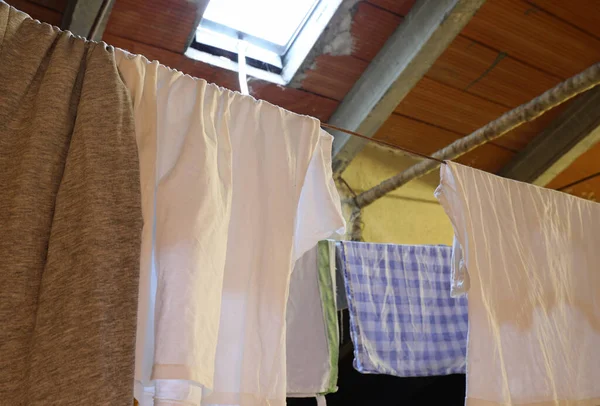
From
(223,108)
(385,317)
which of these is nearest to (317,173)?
(223,108)

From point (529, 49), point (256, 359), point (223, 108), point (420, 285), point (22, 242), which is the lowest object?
point (256, 359)

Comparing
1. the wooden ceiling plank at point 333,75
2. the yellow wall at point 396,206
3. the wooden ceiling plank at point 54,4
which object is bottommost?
the yellow wall at point 396,206

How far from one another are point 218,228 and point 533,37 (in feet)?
5.07

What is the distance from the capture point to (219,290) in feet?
2.66

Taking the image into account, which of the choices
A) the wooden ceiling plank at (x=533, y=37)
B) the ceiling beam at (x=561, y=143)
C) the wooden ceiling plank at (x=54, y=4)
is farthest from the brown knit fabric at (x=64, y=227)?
the ceiling beam at (x=561, y=143)

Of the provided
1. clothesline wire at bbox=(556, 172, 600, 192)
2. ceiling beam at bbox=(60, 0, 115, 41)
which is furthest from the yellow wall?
ceiling beam at bbox=(60, 0, 115, 41)

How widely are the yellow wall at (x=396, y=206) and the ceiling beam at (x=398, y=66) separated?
0.28 m

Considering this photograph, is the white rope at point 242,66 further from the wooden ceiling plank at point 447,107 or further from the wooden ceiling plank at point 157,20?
the wooden ceiling plank at point 447,107

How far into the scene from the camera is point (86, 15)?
138 cm

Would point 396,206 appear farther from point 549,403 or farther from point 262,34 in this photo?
point 549,403

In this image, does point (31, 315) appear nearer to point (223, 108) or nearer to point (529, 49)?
point (223, 108)

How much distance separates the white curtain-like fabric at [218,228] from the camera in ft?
2.47

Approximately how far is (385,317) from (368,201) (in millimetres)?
665

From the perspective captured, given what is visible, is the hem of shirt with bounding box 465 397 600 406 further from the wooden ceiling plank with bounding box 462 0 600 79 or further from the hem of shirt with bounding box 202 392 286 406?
the wooden ceiling plank with bounding box 462 0 600 79
